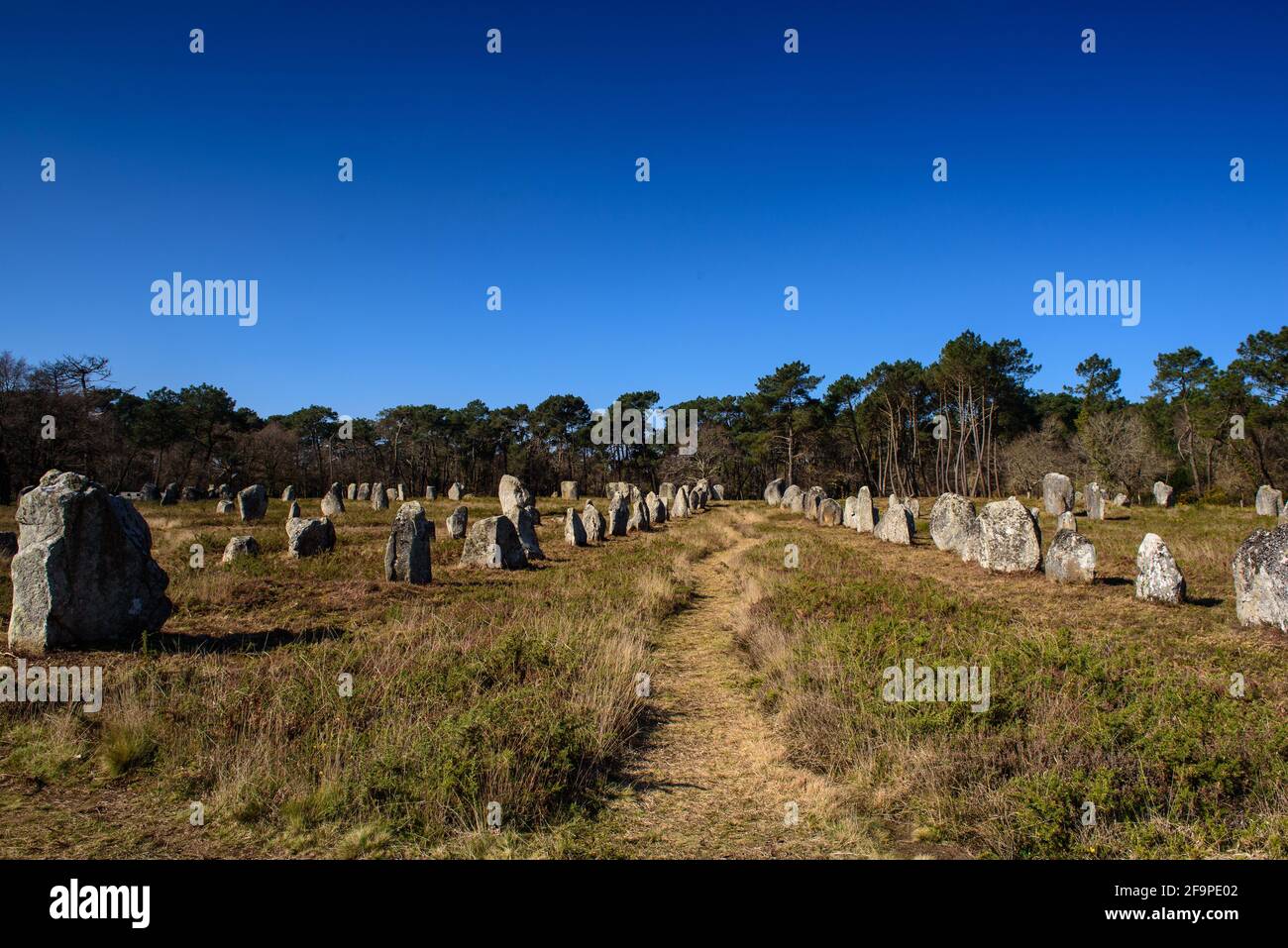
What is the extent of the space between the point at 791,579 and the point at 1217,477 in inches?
1904

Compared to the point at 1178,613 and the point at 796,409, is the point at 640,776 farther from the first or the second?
the point at 796,409

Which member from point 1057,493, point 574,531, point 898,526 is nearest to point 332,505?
point 574,531

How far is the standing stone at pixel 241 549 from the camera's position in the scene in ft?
53.7

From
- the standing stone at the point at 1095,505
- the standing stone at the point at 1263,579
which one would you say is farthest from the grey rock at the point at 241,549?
the standing stone at the point at 1095,505

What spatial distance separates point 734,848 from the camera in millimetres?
4508

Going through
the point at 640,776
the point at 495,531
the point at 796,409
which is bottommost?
the point at 640,776

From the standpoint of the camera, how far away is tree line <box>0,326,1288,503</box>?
4306 centimetres

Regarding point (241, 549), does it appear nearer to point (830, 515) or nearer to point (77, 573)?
point (77, 573)

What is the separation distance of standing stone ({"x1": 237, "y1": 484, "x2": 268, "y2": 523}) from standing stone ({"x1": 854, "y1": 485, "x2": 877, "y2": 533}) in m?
25.0

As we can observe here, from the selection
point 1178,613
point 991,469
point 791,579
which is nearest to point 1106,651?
point 1178,613

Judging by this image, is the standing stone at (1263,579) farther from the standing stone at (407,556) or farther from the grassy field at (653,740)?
the standing stone at (407,556)

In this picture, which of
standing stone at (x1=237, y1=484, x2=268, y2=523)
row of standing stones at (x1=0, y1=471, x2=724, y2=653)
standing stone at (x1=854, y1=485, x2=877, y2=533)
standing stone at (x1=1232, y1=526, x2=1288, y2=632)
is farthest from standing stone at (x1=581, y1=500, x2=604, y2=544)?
standing stone at (x1=1232, y1=526, x2=1288, y2=632)

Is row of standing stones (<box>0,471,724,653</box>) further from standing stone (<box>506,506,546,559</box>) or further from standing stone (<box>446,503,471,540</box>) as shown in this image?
standing stone (<box>446,503,471,540</box>)

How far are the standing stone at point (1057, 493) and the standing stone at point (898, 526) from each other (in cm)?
1139
